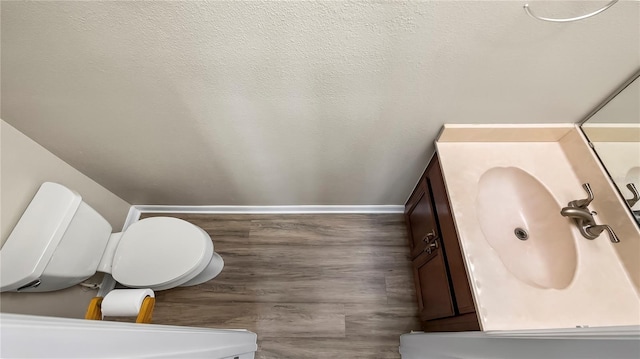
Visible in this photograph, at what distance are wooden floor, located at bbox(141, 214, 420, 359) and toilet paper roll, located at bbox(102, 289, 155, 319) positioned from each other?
0.70 meters

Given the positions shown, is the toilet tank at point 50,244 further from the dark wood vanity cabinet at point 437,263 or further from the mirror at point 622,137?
the mirror at point 622,137

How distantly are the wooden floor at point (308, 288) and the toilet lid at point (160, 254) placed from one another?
400 mm

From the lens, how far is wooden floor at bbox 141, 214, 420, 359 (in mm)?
1476

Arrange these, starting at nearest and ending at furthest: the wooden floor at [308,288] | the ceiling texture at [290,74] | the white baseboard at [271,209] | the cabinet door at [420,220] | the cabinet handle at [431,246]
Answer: the ceiling texture at [290,74] → the cabinet handle at [431,246] → the cabinet door at [420,220] → the wooden floor at [308,288] → the white baseboard at [271,209]

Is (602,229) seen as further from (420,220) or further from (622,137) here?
(420,220)

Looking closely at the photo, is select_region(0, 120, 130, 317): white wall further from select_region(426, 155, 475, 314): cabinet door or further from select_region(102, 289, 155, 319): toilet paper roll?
select_region(426, 155, 475, 314): cabinet door

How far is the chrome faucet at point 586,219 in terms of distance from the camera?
2.90 feet

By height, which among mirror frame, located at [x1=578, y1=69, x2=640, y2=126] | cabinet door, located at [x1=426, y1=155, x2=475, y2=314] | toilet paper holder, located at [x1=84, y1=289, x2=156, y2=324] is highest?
mirror frame, located at [x1=578, y1=69, x2=640, y2=126]

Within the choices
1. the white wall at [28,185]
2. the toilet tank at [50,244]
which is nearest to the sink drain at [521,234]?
the toilet tank at [50,244]

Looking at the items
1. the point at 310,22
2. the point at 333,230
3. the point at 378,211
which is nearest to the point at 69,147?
the point at 310,22

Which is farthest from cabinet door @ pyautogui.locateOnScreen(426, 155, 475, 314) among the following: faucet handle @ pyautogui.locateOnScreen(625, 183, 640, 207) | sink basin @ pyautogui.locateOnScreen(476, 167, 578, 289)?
faucet handle @ pyautogui.locateOnScreen(625, 183, 640, 207)

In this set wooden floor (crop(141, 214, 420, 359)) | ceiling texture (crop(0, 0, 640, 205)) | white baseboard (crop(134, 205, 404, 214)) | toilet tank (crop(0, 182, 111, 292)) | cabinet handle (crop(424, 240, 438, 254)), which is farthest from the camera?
white baseboard (crop(134, 205, 404, 214))

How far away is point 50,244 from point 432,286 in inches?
68.1

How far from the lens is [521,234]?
108 cm
